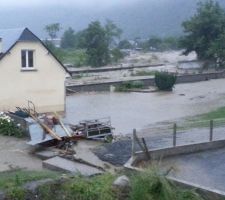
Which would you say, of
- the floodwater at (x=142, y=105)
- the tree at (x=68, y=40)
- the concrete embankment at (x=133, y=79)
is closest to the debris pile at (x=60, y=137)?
the floodwater at (x=142, y=105)

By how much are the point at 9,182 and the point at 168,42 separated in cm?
15914

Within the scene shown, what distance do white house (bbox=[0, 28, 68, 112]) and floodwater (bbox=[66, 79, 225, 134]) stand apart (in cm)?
195

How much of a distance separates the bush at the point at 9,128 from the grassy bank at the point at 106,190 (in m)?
10.9

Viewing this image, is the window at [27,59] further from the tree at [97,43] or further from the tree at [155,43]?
the tree at [155,43]

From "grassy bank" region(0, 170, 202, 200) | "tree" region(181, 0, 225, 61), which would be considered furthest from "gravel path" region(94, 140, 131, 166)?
"tree" region(181, 0, 225, 61)

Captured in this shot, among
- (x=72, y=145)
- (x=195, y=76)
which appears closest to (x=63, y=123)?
(x=72, y=145)

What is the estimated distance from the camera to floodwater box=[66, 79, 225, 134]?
29797 millimetres

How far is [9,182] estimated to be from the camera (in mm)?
11266

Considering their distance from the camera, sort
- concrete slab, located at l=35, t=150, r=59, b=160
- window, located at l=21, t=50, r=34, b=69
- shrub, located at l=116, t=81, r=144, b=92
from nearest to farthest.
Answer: concrete slab, located at l=35, t=150, r=59, b=160 < window, located at l=21, t=50, r=34, b=69 < shrub, located at l=116, t=81, r=144, b=92

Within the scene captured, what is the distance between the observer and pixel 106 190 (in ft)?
34.1

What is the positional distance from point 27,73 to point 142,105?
439 inches

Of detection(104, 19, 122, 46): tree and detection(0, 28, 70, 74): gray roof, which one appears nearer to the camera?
detection(0, 28, 70, 74): gray roof

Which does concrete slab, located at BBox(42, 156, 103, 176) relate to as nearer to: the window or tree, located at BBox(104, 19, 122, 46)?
the window

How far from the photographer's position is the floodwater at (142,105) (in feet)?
97.8
